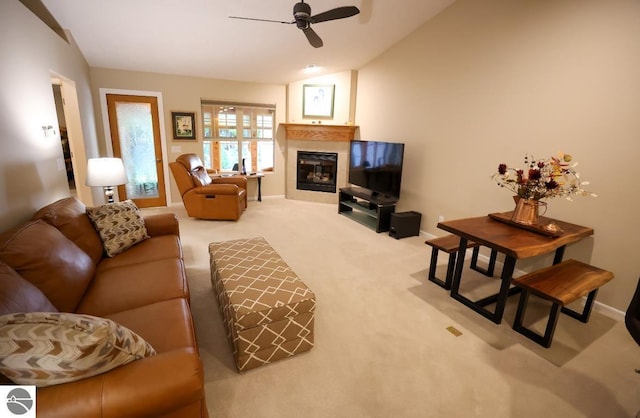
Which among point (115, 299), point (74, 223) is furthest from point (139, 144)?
point (115, 299)

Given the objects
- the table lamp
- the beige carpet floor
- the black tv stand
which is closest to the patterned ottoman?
the beige carpet floor

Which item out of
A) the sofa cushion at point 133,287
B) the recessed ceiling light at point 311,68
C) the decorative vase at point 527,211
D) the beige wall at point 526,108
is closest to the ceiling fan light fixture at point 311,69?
the recessed ceiling light at point 311,68

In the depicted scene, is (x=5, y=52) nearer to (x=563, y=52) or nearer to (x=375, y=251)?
(x=375, y=251)

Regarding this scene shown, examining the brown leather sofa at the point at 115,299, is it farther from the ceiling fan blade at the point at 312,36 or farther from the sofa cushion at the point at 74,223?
the ceiling fan blade at the point at 312,36

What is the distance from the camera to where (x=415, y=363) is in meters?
2.01

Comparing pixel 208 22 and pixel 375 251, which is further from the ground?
pixel 208 22

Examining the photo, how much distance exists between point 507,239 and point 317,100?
15.6ft

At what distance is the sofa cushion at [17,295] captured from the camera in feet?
3.97

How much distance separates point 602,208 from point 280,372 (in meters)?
3.06

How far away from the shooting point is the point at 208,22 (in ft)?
11.6

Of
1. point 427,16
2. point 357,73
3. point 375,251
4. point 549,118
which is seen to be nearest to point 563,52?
point 549,118

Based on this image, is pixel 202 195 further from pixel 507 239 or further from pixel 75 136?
pixel 507 239

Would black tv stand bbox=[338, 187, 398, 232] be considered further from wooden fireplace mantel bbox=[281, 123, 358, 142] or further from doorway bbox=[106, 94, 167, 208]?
doorway bbox=[106, 94, 167, 208]

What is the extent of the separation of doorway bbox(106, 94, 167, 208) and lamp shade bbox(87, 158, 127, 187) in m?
2.60
